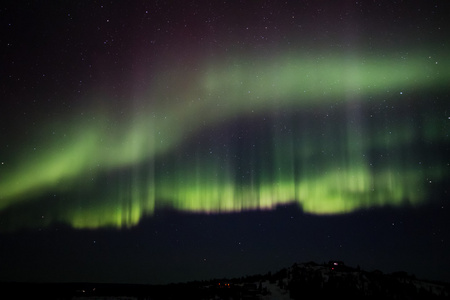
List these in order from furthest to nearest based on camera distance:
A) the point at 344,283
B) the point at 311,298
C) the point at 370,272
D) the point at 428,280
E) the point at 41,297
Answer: the point at 370,272, the point at 428,280, the point at 41,297, the point at 344,283, the point at 311,298

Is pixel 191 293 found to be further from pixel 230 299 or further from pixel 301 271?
pixel 301 271

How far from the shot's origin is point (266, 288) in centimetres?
2627

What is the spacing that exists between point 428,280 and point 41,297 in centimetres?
2816

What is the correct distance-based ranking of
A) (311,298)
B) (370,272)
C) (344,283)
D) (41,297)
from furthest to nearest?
1. (370,272)
2. (41,297)
3. (344,283)
4. (311,298)

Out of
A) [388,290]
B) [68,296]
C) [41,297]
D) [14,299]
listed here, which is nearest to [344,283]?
[388,290]

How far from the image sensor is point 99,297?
25.9 m

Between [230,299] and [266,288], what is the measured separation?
11.7ft

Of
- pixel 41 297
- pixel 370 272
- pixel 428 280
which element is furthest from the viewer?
pixel 370 272

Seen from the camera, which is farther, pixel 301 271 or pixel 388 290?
pixel 301 271

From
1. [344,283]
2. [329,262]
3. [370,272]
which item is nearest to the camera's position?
[344,283]

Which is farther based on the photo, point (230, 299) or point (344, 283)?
point (344, 283)

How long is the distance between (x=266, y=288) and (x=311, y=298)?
15.1 feet

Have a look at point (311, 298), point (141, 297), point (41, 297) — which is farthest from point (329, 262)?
Answer: point (41, 297)

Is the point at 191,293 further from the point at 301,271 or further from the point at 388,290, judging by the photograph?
the point at 388,290
